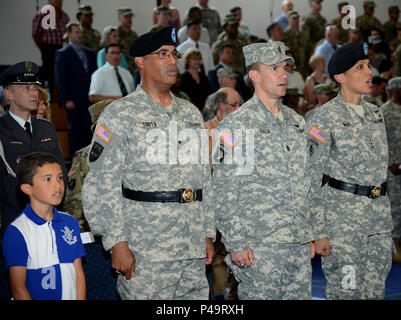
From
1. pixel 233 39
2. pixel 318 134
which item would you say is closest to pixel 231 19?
pixel 233 39

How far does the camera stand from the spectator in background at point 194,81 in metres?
7.28

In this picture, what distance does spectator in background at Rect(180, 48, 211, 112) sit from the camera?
728 cm

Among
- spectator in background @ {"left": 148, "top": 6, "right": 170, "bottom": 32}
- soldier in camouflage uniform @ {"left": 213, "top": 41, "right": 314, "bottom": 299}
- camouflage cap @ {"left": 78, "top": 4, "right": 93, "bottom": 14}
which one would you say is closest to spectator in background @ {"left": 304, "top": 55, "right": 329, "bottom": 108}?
spectator in background @ {"left": 148, "top": 6, "right": 170, "bottom": 32}

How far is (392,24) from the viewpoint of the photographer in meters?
11.8

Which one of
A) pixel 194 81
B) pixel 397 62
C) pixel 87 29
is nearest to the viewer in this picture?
pixel 194 81

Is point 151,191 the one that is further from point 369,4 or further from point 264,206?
point 369,4

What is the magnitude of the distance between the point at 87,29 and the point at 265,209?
17.7ft

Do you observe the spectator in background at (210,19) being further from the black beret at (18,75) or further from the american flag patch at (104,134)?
the american flag patch at (104,134)

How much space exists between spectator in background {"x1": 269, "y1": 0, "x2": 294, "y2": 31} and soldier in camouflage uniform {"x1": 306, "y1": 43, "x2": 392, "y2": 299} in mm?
6752

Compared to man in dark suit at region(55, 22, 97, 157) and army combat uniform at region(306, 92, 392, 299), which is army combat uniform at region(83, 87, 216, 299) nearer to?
army combat uniform at region(306, 92, 392, 299)

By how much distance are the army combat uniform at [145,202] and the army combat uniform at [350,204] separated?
0.98m

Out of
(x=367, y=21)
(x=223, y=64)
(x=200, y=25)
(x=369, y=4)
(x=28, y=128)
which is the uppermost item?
(x=369, y=4)
